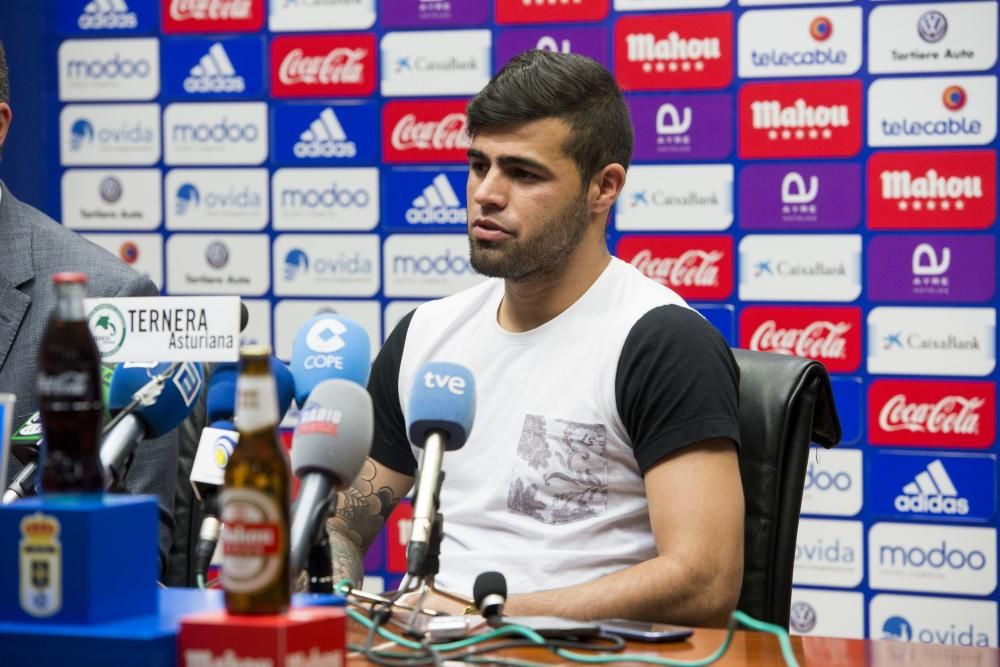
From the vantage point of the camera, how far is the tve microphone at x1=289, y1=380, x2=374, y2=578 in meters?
1.25

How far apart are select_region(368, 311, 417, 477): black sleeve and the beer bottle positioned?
4.21 feet

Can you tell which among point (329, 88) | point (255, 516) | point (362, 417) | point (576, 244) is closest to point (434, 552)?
point (362, 417)

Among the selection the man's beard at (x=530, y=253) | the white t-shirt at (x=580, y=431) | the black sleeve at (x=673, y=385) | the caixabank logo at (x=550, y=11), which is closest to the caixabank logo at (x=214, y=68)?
the caixabank logo at (x=550, y=11)

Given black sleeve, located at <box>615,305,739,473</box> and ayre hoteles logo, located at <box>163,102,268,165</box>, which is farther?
ayre hoteles logo, located at <box>163,102,268,165</box>

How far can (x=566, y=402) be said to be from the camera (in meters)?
2.11

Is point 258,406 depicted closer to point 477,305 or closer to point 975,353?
point 477,305

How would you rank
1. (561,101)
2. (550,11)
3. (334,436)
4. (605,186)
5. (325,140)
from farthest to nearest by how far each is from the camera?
(325,140) < (550,11) < (605,186) < (561,101) < (334,436)

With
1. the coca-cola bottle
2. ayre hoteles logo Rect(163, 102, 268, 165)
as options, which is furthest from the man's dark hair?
ayre hoteles logo Rect(163, 102, 268, 165)

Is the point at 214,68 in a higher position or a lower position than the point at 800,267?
higher

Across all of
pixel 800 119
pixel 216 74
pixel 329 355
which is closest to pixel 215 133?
pixel 216 74

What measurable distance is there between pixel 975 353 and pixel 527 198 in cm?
185

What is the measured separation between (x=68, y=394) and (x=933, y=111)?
305cm

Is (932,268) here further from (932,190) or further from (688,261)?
(688,261)

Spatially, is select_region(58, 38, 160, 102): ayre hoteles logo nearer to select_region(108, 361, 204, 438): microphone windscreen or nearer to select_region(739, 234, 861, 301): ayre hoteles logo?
select_region(739, 234, 861, 301): ayre hoteles logo
